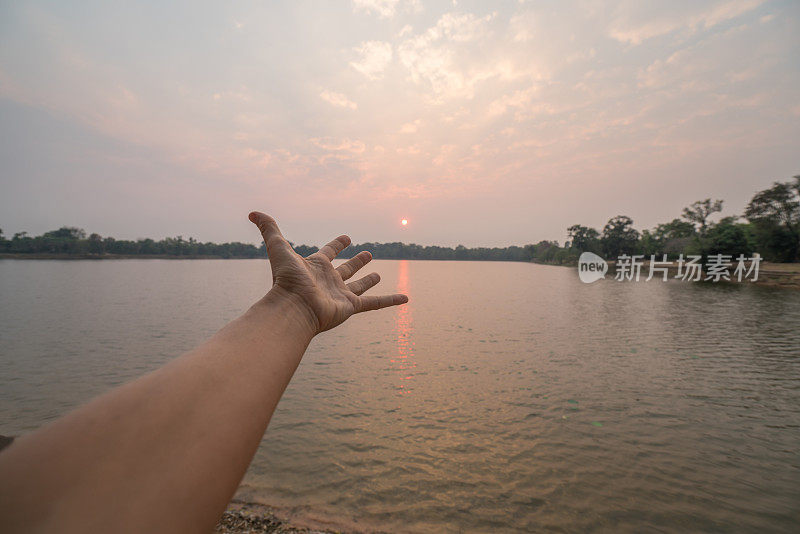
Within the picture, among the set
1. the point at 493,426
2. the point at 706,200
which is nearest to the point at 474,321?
the point at 493,426

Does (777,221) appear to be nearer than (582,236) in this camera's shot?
Yes

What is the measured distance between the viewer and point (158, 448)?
45.3 inches

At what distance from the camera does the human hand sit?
7.36 ft

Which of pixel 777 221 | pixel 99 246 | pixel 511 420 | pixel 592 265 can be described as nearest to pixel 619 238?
pixel 592 265

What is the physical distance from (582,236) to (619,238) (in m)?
33.1

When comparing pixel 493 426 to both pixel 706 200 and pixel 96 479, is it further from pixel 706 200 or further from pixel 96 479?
pixel 706 200

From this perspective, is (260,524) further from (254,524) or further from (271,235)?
(271,235)

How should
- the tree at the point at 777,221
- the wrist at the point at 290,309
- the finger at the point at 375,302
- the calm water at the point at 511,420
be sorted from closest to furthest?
the wrist at the point at 290,309 → the finger at the point at 375,302 → the calm water at the point at 511,420 → the tree at the point at 777,221

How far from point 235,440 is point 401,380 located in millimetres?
10026

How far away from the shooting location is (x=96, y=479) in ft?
3.24

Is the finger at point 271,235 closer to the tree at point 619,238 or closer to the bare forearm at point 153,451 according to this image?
the bare forearm at point 153,451

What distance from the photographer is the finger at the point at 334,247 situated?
284 cm

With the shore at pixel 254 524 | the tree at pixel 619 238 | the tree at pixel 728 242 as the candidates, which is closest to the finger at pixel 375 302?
the shore at pixel 254 524

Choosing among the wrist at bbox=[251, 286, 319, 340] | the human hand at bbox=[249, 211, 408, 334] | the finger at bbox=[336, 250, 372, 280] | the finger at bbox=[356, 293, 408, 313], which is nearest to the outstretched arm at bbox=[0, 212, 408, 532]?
the wrist at bbox=[251, 286, 319, 340]
